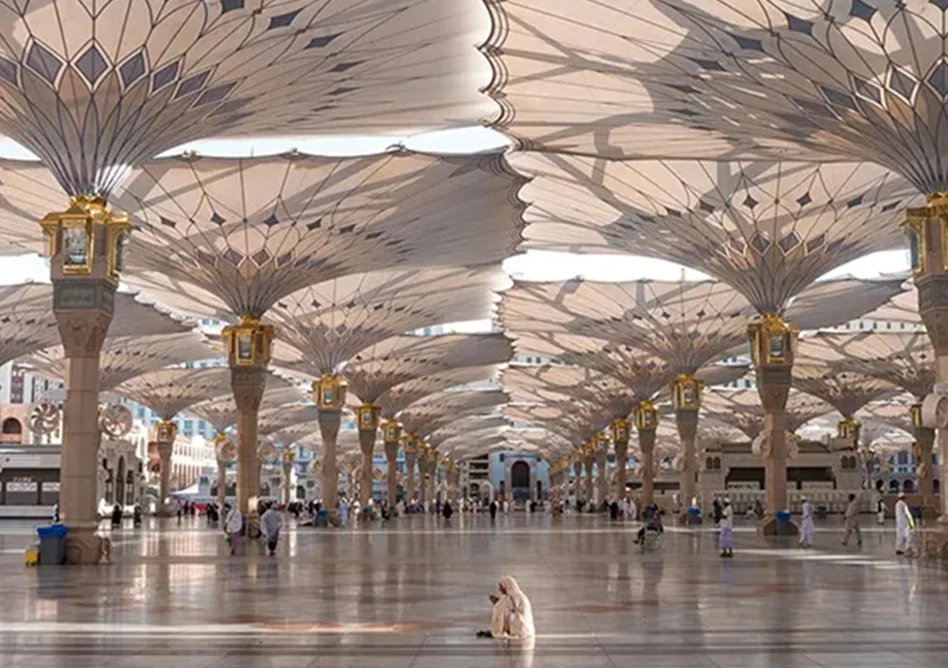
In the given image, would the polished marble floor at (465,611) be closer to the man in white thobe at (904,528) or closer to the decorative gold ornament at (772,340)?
the man in white thobe at (904,528)

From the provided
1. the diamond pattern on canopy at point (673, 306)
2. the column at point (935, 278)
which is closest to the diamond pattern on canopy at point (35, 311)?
the diamond pattern on canopy at point (673, 306)

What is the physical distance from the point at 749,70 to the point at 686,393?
28668mm

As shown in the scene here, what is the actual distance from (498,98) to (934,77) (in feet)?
27.6

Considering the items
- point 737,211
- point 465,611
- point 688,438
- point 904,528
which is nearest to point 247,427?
point 737,211

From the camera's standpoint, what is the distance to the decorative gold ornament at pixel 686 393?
159 ft

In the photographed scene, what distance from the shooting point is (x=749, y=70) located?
824 inches

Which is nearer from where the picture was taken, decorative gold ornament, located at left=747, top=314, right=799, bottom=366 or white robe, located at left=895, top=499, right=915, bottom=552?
white robe, located at left=895, top=499, right=915, bottom=552

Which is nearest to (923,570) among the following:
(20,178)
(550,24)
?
(550,24)

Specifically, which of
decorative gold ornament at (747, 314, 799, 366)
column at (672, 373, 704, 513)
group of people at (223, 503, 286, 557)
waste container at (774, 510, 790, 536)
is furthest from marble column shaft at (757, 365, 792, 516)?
group of people at (223, 503, 286, 557)

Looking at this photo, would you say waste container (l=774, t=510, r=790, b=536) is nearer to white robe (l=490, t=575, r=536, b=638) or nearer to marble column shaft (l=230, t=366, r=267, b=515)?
marble column shaft (l=230, t=366, r=267, b=515)

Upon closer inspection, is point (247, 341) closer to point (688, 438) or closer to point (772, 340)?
point (772, 340)

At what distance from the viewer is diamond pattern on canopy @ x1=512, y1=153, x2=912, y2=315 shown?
30.0 metres

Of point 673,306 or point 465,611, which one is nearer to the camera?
point 465,611

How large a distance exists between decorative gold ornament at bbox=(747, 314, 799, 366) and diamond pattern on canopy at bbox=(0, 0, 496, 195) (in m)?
13.6
